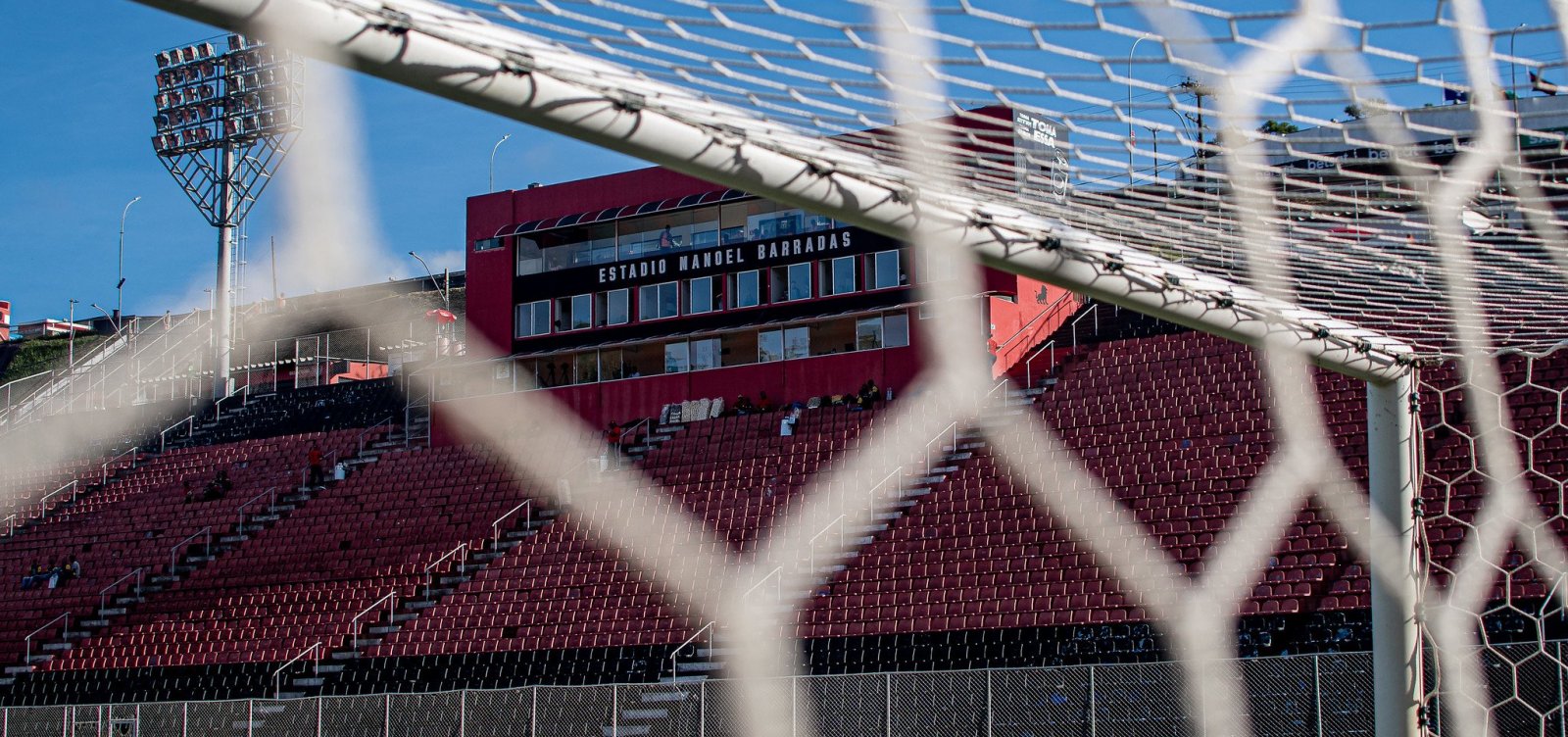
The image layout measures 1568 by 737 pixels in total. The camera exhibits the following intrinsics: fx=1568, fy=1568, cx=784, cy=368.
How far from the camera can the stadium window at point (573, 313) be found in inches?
1043

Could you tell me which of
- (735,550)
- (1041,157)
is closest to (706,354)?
(735,550)

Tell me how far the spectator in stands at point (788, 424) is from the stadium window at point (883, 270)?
2313 mm

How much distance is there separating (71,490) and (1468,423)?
24921 mm

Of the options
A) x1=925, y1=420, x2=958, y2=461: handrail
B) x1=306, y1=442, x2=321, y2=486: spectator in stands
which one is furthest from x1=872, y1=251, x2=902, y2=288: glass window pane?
x1=306, y1=442, x2=321, y2=486: spectator in stands

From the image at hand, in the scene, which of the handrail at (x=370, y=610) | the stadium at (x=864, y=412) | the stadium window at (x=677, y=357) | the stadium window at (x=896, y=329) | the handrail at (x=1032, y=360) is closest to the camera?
the stadium at (x=864, y=412)

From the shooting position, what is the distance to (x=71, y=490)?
98.3 ft

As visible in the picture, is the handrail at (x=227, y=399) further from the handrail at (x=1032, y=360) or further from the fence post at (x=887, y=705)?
the fence post at (x=887, y=705)

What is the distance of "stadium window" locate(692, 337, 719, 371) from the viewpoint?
83.4 ft

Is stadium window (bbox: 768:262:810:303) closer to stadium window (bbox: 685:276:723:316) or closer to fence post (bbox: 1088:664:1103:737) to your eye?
stadium window (bbox: 685:276:723:316)

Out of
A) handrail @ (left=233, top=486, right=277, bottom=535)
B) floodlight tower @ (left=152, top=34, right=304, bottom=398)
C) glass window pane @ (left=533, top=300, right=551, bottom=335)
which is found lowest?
handrail @ (left=233, top=486, right=277, bottom=535)

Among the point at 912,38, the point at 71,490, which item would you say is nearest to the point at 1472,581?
the point at 912,38

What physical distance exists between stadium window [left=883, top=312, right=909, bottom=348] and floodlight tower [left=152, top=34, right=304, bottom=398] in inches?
629

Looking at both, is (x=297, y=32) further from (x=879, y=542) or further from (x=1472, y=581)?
(x=879, y=542)

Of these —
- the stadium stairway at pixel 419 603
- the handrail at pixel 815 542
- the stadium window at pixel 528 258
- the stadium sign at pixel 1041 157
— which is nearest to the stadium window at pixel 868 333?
the handrail at pixel 815 542
